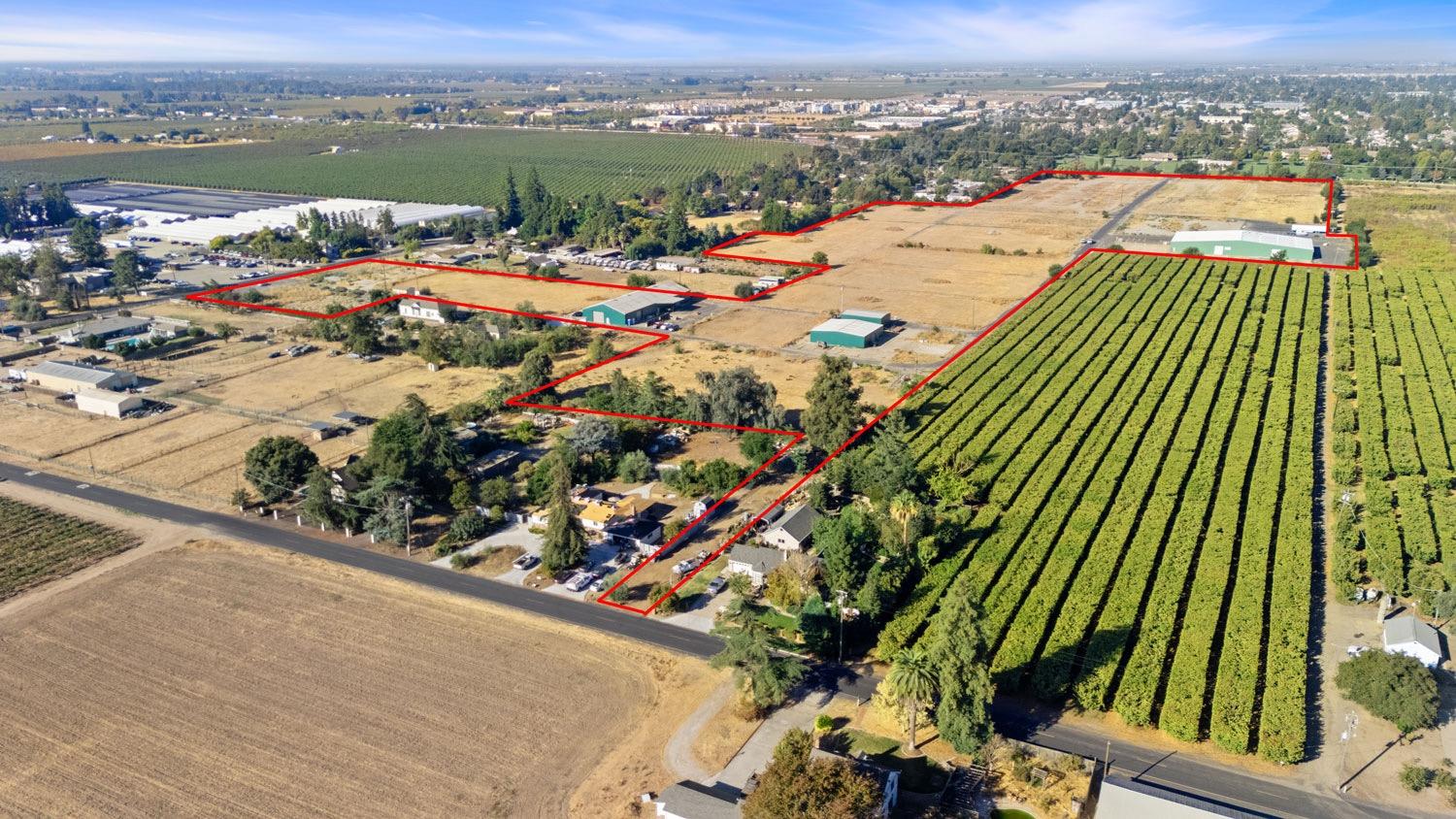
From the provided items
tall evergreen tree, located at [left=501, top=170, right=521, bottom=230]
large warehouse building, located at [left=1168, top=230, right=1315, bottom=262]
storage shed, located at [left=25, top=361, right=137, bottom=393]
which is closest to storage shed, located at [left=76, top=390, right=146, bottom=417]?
storage shed, located at [left=25, top=361, right=137, bottom=393]

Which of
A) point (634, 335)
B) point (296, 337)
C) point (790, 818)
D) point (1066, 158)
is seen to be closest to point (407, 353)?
point (296, 337)

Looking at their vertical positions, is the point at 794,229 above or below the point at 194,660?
above

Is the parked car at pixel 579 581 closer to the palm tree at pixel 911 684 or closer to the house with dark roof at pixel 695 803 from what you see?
the house with dark roof at pixel 695 803

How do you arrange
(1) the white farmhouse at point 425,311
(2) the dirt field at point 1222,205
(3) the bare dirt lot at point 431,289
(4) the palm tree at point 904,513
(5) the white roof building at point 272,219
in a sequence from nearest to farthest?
(4) the palm tree at point 904,513 < (1) the white farmhouse at point 425,311 < (3) the bare dirt lot at point 431,289 < (5) the white roof building at point 272,219 < (2) the dirt field at point 1222,205

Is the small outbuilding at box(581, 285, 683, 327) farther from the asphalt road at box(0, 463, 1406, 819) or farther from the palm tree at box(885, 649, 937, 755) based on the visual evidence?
the palm tree at box(885, 649, 937, 755)

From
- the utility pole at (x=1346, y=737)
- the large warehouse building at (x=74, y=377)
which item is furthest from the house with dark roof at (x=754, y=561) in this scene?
the large warehouse building at (x=74, y=377)

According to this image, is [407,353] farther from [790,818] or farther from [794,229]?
[794,229]

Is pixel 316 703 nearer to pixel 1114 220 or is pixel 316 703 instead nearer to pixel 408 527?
pixel 408 527
